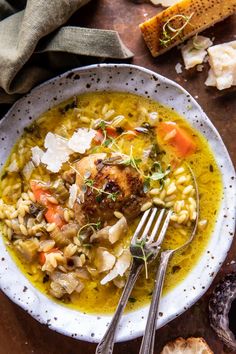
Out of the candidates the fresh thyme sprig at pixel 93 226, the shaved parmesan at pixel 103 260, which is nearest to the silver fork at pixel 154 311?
the shaved parmesan at pixel 103 260

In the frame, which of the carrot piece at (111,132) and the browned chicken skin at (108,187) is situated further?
the carrot piece at (111,132)

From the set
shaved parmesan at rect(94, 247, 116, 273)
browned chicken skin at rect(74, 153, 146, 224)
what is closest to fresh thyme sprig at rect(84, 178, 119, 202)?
browned chicken skin at rect(74, 153, 146, 224)

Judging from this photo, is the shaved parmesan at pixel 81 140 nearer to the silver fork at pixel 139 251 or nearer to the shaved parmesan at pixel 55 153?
the shaved parmesan at pixel 55 153

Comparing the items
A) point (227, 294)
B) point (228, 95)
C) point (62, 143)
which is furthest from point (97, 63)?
point (227, 294)

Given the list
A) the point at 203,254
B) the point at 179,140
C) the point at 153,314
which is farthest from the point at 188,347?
the point at 179,140

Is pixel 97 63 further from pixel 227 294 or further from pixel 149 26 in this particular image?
pixel 227 294

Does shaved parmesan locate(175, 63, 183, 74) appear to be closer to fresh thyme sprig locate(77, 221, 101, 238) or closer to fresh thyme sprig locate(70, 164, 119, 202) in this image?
fresh thyme sprig locate(70, 164, 119, 202)
